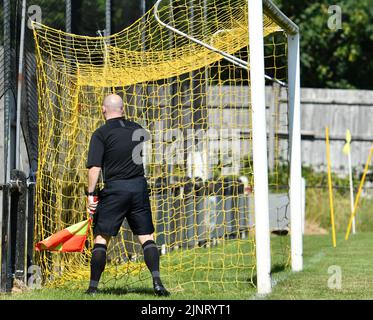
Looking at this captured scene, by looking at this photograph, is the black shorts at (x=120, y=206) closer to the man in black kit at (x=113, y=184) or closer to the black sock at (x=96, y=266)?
the man in black kit at (x=113, y=184)

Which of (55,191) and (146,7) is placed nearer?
(55,191)

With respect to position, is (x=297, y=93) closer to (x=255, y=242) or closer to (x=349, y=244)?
(x=255, y=242)

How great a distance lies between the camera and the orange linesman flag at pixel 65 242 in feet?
30.5

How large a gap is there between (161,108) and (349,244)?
476 cm

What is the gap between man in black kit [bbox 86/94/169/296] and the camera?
351 inches

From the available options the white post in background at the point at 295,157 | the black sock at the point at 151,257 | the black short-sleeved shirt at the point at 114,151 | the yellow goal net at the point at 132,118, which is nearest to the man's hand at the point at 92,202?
the black short-sleeved shirt at the point at 114,151

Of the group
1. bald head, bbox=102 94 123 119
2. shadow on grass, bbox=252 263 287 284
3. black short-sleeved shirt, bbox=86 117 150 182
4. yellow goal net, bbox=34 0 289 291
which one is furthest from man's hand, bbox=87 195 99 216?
shadow on grass, bbox=252 263 287 284

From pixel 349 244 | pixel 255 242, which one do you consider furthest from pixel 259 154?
pixel 349 244

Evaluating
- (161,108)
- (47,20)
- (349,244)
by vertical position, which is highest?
(47,20)

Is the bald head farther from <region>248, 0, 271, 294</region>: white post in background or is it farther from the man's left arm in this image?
<region>248, 0, 271, 294</region>: white post in background

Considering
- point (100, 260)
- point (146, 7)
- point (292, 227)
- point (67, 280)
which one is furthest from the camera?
point (146, 7)

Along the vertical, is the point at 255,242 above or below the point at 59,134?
below

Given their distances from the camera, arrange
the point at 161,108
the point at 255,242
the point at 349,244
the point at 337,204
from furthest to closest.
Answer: the point at 337,204 < the point at 349,244 < the point at 161,108 < the point at 255,242

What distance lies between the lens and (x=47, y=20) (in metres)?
11.8
